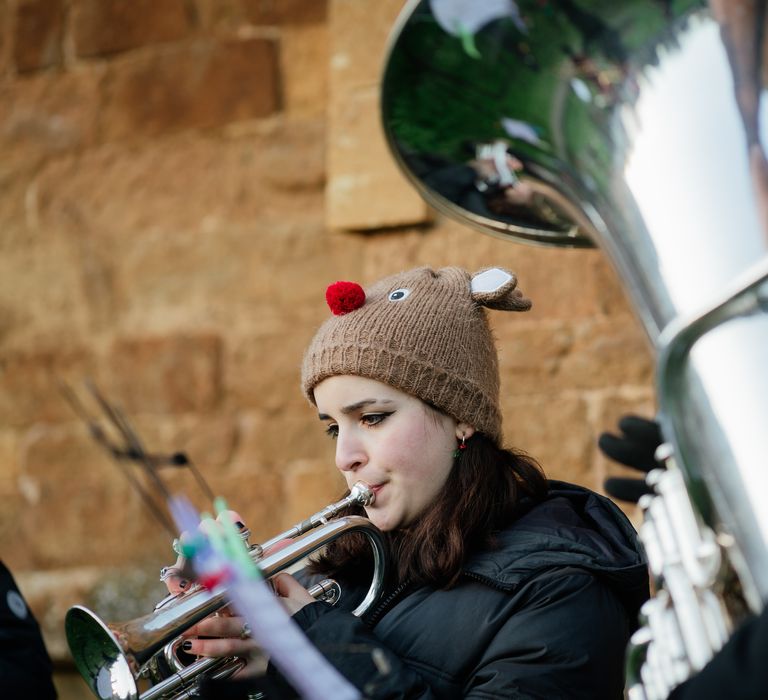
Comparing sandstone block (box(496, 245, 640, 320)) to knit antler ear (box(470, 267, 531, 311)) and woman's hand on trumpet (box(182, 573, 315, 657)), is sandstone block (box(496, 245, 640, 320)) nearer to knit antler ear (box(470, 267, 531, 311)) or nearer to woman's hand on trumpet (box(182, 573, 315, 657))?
knit antler ear (box(470, 267, 531, 311))

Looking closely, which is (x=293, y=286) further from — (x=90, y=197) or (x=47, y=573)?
(x=47, y=573)

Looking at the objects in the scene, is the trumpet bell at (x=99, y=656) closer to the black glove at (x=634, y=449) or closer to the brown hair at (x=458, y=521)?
the brown hair at (x=458, y=521)

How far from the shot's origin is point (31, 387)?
3.51 meters

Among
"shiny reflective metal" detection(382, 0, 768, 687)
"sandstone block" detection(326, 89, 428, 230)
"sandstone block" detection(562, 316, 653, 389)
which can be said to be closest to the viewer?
"shiny reflective metal" detection(382, 0, 768, 687)

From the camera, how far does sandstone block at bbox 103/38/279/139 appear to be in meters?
3.41

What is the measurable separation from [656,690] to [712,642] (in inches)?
5.0

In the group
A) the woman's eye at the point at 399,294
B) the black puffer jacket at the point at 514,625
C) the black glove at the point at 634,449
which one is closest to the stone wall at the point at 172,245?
the black glove at the point at 634,449

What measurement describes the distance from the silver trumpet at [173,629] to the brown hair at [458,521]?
59 millimetres

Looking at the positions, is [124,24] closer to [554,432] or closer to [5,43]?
[5,43]

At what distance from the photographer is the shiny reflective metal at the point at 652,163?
47.1 inches

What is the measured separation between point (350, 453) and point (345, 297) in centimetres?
29

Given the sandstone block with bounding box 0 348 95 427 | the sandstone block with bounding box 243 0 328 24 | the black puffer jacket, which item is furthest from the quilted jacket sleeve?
the sandstone block with bounding box 243 0 328 24

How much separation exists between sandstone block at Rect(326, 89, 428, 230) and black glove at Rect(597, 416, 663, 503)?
111 centimetres

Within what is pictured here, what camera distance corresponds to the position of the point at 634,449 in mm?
2117
